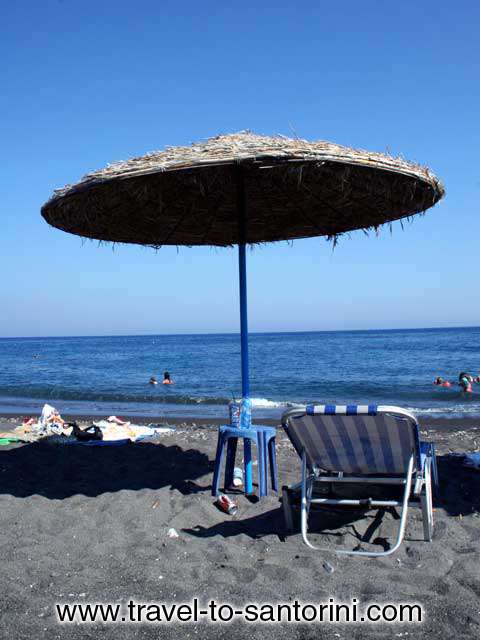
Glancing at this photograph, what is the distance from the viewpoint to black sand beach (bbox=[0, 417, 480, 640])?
8.91 feet

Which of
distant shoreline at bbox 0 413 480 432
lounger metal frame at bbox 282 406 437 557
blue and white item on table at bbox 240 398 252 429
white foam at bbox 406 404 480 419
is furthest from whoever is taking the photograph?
white foam at bbox 406 404 480 419

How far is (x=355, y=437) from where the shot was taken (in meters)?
4.09

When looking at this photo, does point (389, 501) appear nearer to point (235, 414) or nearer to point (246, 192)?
point (235, 414)

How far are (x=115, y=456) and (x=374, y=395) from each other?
47.8 ft

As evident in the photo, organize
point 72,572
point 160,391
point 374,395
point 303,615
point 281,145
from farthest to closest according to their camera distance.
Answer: point 160,391 < point 374,395 < point 281,145 < point 72,572 < point 303,615

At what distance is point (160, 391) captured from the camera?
22.1m

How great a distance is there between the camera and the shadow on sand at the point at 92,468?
17.6ft

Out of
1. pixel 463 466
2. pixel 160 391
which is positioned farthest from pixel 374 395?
pixel 463 466

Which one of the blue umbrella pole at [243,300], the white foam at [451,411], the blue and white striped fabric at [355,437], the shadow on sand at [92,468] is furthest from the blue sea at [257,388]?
the blue and white striped fabric at [355,437]

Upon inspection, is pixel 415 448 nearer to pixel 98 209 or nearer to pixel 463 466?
pixel 463 466

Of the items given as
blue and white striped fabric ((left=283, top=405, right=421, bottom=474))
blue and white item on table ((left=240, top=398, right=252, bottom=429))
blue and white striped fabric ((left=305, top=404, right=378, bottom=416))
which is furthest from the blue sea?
blue and white striped fabric ((left=305, top=404, right=378, bottom=416))

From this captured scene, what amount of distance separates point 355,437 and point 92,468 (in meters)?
3.08

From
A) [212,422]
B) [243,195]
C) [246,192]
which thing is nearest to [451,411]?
[212,422]

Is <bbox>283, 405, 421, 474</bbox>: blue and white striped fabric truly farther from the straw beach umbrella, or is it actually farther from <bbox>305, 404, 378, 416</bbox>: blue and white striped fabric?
the straw beach umbrella
